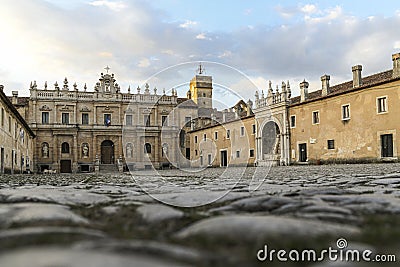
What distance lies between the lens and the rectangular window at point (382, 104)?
22.0 metres

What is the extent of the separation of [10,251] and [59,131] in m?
47.9

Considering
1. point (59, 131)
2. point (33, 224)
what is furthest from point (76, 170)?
point (33, 224)

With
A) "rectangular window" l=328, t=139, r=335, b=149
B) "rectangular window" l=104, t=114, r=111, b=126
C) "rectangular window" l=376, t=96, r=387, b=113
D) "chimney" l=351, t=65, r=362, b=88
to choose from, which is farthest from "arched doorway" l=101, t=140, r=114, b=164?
"rectangular window" l=376, t=96, r=387, b=113

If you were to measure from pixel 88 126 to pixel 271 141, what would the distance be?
24.5m

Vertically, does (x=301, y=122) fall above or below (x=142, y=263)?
above

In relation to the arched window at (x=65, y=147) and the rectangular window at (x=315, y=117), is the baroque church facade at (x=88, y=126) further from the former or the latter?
the rectangular window at (x=315, y=117)

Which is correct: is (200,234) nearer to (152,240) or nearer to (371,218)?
(152,240)

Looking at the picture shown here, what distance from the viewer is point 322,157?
26484mm

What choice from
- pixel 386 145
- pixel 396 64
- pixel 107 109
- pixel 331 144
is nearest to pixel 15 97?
pixel 107 109

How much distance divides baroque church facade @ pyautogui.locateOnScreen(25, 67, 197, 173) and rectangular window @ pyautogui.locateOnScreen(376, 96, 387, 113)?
2616cm

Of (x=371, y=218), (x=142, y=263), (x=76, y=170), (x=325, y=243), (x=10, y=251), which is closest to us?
(x=142, y=263)

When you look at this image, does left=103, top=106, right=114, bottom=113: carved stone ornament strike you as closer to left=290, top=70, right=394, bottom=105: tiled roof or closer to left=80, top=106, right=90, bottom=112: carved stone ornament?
left=80, top=106, right=90, bottom=112: carved stone ornament

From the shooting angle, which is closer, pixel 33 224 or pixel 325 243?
pixel 325 243

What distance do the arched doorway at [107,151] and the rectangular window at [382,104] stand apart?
34146mm
